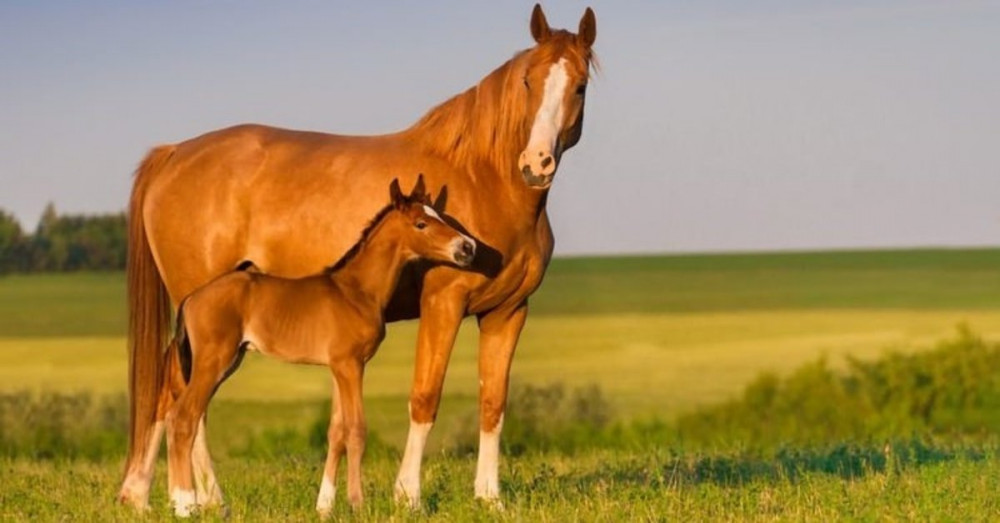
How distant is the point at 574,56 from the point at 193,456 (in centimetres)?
344

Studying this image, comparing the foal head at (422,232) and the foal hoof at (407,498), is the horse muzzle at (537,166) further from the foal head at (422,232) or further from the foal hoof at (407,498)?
the foal hoof at (407,498)

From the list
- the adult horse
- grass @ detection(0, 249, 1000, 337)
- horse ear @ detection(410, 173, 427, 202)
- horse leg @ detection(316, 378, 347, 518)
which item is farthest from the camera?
grass @ detection(0, 249, 1000, 337)

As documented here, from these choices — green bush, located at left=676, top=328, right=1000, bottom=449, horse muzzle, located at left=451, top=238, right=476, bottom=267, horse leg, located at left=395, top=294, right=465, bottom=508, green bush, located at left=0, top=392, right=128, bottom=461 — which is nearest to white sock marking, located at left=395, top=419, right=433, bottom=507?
horse leg, located at left=395, top=294, right=465, bottom=508

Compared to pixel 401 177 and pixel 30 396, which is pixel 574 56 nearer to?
pixel 401 177

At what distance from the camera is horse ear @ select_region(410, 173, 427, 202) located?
32.8 ft

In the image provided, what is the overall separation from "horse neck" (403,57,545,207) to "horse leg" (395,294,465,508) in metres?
0.81

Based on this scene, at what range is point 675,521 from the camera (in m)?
9.68

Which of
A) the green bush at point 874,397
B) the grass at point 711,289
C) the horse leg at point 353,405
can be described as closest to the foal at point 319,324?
the horse leg at point 353,405

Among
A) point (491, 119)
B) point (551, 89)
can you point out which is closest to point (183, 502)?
point (491, 119)

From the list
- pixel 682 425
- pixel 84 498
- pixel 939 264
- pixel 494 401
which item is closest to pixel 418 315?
pixel 494 401

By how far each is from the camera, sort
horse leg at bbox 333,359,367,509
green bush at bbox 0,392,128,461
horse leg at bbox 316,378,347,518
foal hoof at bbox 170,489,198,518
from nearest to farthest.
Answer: horse leg at bbox 333,359,367,509 → horse leg at bbox 316,378,347,518 → foal hoof at bbox 170,489,198,518 → green bush at bbox 0,392,128,461

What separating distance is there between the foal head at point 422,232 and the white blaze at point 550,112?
0.68 meters

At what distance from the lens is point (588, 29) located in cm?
1034

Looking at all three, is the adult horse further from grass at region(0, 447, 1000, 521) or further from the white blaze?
grass at region(0, 447, 1000, 521)
